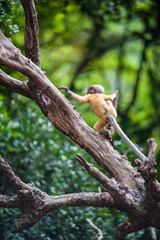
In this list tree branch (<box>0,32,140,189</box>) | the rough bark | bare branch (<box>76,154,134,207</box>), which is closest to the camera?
bare branch (<box>76,154,134,207</box>)

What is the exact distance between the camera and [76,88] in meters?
4.46

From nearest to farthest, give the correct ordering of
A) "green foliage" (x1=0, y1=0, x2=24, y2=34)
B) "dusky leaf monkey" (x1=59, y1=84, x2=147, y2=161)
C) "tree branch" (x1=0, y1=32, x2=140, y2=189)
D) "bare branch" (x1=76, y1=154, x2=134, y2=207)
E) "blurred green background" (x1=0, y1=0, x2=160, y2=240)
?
"bare branch" (x1=76, y1=154, x2=134, y2=207)
"tree branch" (x1=0, y1=32, x2=140, y2=189)
"dusky leaf monkey" (x1=59, y1=84, x2=147, y2=161)
"green foliage" (x1=0, y1=0, x2=24, y2=34)
"blurred green background" (x1=0, y1=0, x2=160, y2=240)

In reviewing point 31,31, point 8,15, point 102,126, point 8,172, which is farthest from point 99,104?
point 8,15

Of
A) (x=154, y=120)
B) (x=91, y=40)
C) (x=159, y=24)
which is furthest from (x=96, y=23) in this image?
(x=154, y=120)

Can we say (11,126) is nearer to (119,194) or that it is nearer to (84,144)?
(84,144)

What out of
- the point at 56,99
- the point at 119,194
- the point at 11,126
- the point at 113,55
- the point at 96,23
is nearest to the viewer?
the point at 119,194

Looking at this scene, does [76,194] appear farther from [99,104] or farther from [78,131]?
[99,104]

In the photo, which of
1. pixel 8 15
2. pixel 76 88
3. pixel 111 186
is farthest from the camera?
pixel 76 88

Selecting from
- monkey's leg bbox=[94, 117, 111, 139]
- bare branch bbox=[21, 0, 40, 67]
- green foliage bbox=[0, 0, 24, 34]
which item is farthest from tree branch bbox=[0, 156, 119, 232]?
green foliage bbox=[0, 0, 24, 34]

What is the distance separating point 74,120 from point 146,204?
1.03 m

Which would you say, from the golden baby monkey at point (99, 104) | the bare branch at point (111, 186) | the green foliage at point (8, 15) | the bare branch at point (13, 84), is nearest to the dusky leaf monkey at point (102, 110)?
the golden baby monkey at point (99, 104)

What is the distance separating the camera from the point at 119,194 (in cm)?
232

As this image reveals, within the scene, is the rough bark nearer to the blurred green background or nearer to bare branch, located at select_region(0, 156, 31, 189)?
bare branch, located at select_region(0, 156, 31, 189)

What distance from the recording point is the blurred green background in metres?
3.68
